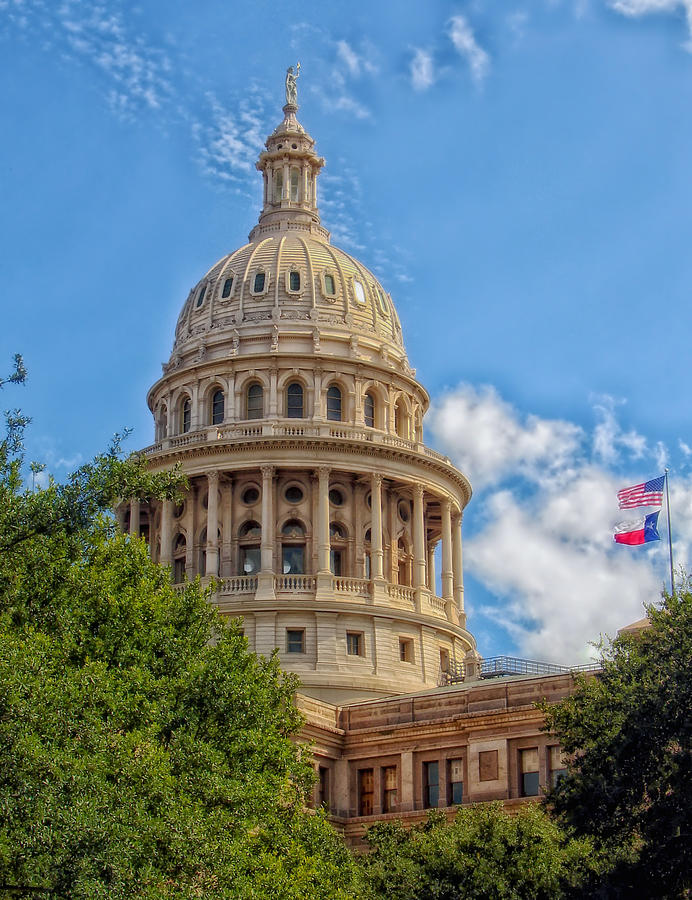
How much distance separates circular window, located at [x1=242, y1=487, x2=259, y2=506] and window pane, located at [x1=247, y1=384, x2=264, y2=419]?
4.72m

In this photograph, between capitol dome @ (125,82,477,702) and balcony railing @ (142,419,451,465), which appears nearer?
capitol dome @ (125,82,477,702)

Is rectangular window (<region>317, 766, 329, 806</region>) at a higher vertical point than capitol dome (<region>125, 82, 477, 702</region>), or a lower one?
lower

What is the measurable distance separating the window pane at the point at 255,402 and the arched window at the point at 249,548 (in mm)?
6800

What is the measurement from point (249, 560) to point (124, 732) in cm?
4845

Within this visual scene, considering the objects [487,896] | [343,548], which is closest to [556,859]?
[487,896]

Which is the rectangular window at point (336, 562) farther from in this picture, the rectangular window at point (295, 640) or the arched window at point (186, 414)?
the arched window at point (186, 414)

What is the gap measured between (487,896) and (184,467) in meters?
44.3

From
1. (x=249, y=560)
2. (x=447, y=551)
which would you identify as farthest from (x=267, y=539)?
(x=447, y=551)

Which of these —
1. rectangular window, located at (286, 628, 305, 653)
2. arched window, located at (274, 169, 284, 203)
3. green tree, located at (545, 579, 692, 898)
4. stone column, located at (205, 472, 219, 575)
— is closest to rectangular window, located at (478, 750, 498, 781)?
green tree, located at (545, 579, 692, 898)

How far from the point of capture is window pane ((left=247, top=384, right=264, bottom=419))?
9119 centimetres

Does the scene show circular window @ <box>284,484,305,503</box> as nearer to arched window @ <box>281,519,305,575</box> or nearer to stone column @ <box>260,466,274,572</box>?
arched window @ <box>281,519,305,575</box>

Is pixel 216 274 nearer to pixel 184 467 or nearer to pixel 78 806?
pixel 184 467

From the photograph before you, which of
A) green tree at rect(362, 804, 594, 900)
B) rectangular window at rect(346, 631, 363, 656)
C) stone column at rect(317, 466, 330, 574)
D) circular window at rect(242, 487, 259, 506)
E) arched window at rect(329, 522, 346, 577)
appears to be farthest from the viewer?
circular window at rect(242, 487, 259, 506)

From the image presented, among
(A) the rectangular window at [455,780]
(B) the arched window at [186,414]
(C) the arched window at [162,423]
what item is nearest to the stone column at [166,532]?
(B) the arched window at [186,414]
